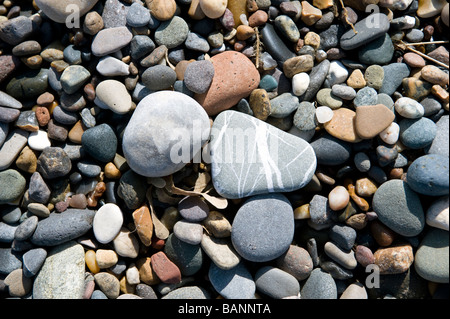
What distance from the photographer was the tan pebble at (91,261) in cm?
245

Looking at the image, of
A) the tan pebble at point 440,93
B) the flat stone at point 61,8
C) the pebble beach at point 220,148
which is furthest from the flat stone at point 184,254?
the tan pebble at point 440,93

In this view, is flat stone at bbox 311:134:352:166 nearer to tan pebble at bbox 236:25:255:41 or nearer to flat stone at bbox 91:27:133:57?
tan pebble at bbox 236:25:255:41

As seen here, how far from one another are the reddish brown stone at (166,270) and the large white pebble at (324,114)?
1376 mm

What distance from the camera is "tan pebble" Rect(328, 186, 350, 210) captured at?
238 cm

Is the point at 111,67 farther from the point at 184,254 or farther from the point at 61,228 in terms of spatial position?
the point at 184,254

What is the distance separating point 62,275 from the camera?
7.78 feet

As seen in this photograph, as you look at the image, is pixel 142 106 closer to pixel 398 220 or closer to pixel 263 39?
pixel 263 39

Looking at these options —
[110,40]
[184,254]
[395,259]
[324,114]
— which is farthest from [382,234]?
[110,40]

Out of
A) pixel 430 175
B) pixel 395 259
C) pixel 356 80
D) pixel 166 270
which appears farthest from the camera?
pixel 356 80

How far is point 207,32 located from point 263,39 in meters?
0.40

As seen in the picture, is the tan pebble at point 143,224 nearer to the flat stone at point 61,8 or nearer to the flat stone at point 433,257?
the flat stone at point 61,8

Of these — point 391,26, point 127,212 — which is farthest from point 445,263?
point 127,212

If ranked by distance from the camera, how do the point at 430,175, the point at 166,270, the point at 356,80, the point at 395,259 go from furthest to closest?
the point at 356,80, the point at 166,270, the point at 395,259, the point at 430,175

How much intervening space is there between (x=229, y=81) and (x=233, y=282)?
1.33 meters
